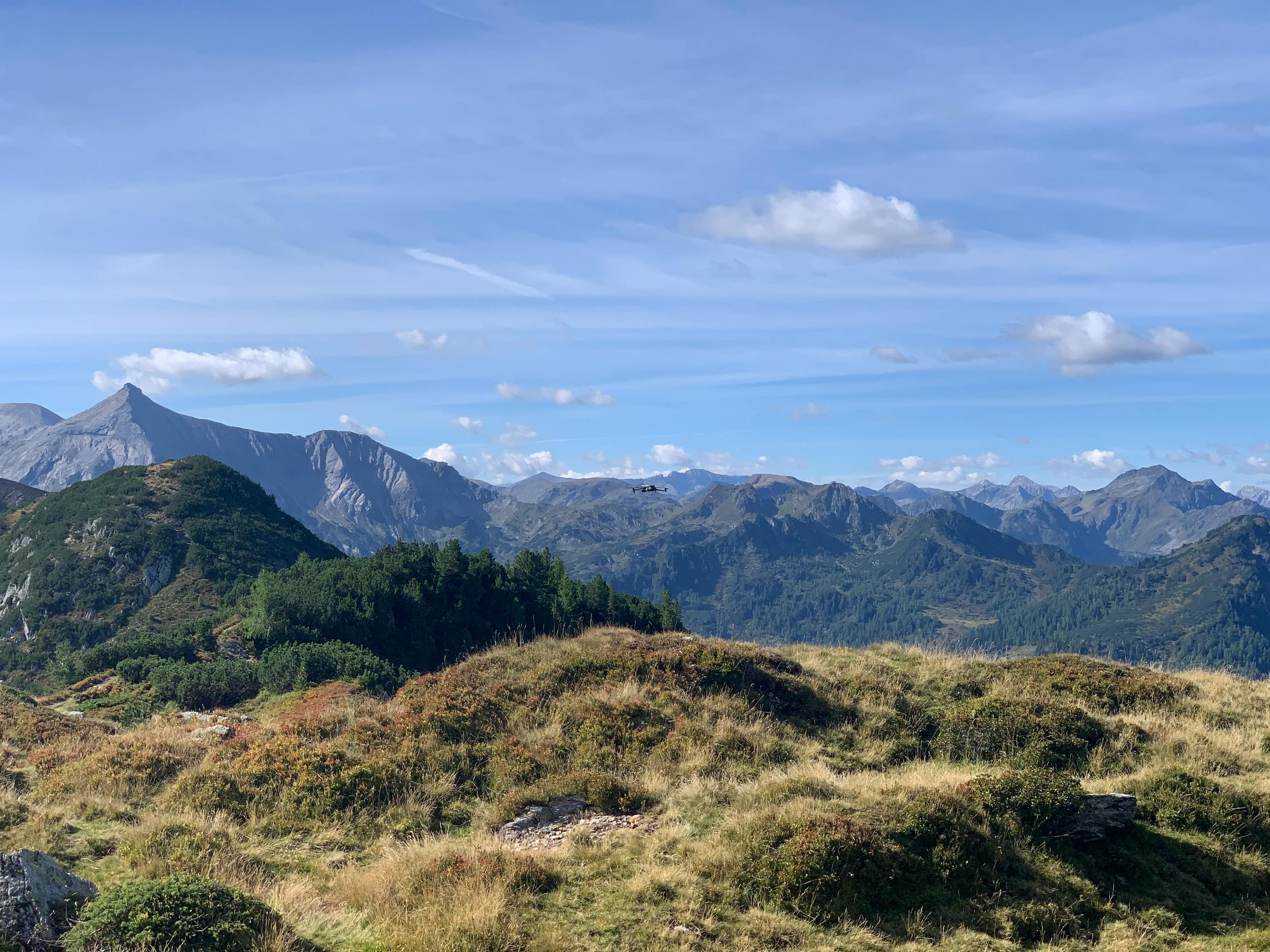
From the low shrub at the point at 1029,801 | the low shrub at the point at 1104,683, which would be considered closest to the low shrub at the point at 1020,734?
the low shrub at the point at 1104,683

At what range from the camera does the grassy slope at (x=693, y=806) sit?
1208 cm

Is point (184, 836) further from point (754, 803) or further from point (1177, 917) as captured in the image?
point (1177, 917)

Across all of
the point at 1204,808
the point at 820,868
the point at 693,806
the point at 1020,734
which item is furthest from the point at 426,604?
the point at 1204,808

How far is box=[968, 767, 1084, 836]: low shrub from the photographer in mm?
14430

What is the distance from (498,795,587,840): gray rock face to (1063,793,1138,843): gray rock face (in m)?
8.99

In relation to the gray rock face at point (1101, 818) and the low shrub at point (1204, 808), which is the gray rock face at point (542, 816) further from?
the low shrub at point (1204, 808)

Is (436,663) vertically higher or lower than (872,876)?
lower

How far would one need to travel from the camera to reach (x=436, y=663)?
66.4 m

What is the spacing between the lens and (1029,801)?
14.7 metres

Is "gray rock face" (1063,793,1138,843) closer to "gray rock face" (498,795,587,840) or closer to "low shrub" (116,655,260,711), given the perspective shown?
"gray rock face" (498,795,587,840)

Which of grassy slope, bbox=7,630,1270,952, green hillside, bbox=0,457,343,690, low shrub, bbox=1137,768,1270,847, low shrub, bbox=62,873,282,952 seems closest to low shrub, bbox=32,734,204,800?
grassy slope, bbox=7,630,1270,952

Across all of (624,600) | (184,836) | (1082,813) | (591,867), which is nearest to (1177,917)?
(1082,813)

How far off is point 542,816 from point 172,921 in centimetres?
696

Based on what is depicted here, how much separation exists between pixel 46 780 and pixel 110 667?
43.0 m
